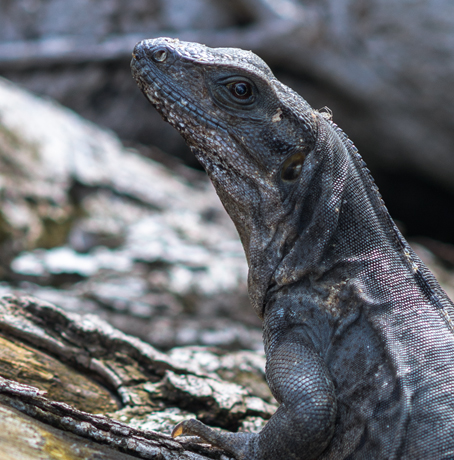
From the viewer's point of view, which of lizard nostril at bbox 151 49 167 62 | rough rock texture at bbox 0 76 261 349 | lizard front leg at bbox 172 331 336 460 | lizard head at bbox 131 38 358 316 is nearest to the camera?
lizard front leg at bbox 172 331 336 460

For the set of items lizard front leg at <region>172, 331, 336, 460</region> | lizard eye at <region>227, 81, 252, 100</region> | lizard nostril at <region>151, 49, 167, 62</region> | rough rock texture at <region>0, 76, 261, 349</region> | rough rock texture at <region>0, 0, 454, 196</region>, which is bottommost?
lizard front leg at <region>172, 331, 336, 460</region>

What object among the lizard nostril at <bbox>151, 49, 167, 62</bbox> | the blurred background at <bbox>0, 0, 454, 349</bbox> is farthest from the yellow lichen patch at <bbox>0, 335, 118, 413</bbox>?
the blurred background at <bbox>0, 0, 454, 349</bbox>

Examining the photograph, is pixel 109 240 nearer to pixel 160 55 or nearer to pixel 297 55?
pixel 160 55

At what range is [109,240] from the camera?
9656 millimetres

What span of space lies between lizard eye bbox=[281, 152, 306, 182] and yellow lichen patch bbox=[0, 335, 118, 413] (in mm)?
2413

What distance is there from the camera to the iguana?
3379 mm

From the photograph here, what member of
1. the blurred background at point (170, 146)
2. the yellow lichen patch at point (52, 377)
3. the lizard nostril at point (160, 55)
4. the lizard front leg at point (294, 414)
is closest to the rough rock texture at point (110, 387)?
the yellow lichen patch at point (52, 377)

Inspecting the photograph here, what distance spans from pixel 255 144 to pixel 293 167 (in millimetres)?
347

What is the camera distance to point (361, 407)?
3488 millimetres

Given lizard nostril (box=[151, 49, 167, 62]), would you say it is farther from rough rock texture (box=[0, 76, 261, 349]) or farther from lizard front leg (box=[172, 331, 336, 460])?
rough rock texture (box=[0, 76, 261, 349])

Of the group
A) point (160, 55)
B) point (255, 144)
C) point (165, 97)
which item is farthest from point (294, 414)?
point (160, 55)

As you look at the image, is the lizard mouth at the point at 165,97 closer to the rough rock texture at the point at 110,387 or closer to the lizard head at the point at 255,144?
the lizard head at the point at 255,144

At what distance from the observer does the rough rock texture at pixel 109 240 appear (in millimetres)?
8336

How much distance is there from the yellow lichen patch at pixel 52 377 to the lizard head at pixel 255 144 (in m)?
1.59
